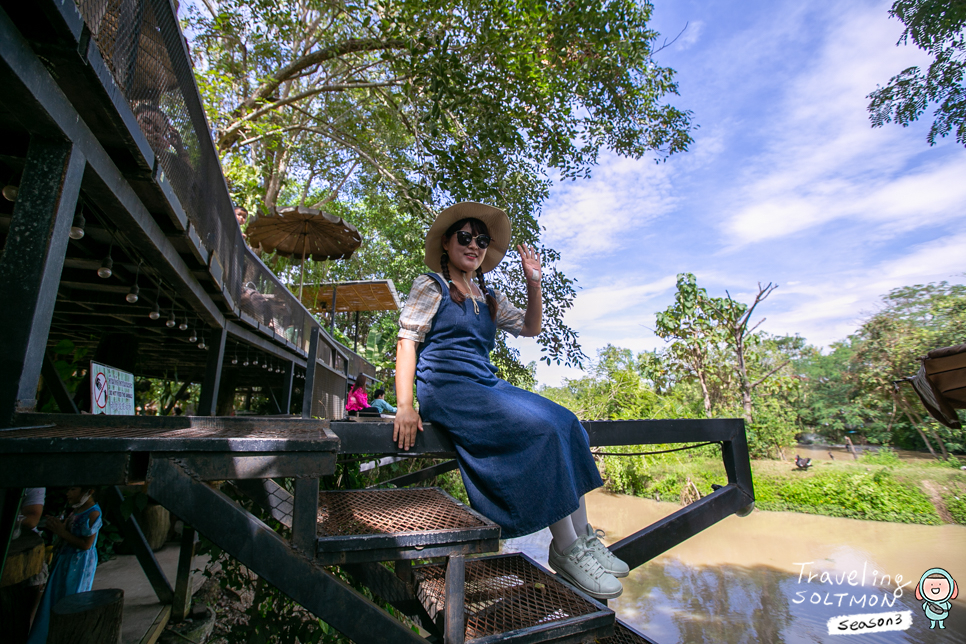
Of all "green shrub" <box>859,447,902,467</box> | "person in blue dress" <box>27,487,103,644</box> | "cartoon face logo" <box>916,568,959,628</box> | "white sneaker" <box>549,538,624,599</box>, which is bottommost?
"cartoon face logo" <box>916,568,959,628</box>

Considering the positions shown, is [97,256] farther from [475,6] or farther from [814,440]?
[814,440]

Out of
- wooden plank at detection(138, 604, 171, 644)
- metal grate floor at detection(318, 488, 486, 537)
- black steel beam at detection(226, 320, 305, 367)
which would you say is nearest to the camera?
metal grate floor at detection(318, 488, 486, 537)

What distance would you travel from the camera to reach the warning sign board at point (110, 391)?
84.7 inches

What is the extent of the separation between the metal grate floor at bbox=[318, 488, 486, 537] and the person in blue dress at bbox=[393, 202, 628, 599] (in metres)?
0.15

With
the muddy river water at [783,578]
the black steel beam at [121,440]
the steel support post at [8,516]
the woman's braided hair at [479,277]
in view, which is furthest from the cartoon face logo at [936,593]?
the steel support post at [8,516]

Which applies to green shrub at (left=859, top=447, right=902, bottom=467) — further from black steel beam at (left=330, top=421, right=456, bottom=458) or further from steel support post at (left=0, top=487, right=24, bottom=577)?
steel support post at (left=0, top=487, right=24, bottom=577)

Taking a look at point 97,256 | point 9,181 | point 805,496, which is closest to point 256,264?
point 97,256

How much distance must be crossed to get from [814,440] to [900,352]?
50.1 feet

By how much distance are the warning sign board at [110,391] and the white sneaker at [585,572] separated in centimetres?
185

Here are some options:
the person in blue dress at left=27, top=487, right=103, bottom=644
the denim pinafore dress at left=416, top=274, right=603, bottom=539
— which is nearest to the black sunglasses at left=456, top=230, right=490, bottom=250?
the denim pinafore dress at left=416, top=274, right=603, bottom=539

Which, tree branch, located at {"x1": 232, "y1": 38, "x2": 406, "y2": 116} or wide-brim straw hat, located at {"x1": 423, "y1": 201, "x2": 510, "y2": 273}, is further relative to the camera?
tree branch, located at {"x1": 232, "y1": 38, "x2": 406, "y2": 116}

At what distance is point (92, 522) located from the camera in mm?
3674

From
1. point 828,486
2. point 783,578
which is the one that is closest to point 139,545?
point 783,578

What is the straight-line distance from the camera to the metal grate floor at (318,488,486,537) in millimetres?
1379
